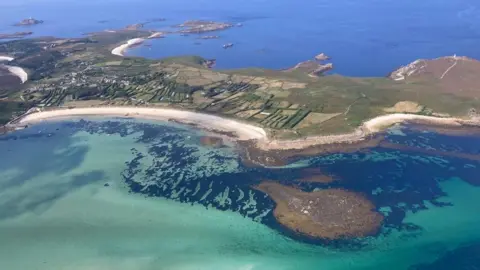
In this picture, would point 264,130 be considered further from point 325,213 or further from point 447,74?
point 447,74

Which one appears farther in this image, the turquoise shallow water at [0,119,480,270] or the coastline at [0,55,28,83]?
the coastline at [0,55,28,83]

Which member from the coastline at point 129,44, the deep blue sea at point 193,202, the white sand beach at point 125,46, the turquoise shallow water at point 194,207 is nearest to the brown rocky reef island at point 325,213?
the deep blue sea at point 193,202

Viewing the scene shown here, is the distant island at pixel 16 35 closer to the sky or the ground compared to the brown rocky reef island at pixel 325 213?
closer to the sky

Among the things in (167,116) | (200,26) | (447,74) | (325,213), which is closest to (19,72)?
(167,116)

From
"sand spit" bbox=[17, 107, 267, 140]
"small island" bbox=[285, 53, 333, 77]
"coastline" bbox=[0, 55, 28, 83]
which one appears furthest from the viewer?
"coastline" bbox=[0, 55, 28, 83]

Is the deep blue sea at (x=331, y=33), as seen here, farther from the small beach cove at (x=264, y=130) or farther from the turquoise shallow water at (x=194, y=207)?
the turquoise shallow water at (x=194, y=207)

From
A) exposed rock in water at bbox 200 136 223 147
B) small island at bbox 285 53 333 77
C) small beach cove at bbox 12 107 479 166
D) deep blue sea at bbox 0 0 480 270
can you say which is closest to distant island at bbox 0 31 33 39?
small beach cove at bbox 12 107 479 166

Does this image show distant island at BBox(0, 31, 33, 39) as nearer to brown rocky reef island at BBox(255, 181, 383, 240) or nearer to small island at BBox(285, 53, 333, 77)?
small island at BBox(285, 53, 333, 77)
